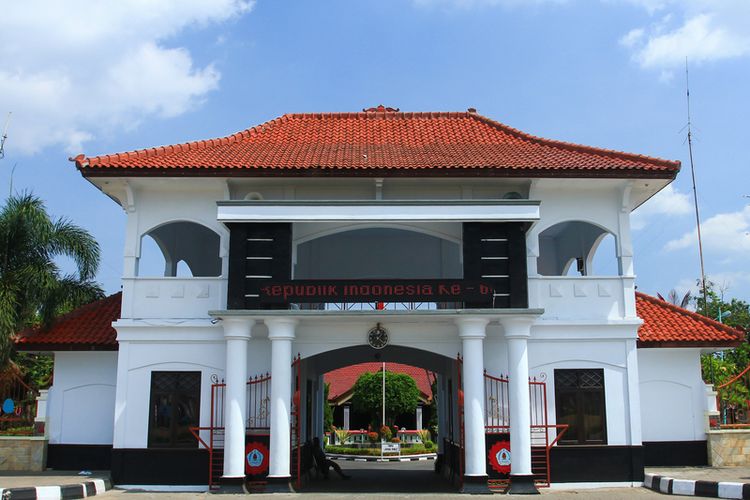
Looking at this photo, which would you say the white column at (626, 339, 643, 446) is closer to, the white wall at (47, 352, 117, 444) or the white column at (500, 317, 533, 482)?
the white column at (500, 317, 533, 482)

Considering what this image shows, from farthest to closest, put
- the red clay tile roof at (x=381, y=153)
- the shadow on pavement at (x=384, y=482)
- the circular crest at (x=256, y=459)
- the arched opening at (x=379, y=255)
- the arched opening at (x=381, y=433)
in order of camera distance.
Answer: the arched opening at (x=379, y=255), the arched opening at (x=381, y=433), the shadow on pavement at (x=384, y=482), the red clay tile roof at (x=381, y=153), the circular crest at (x=256, y=459)

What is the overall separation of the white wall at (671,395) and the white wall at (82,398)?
10682mm

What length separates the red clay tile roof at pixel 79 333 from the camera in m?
14.6

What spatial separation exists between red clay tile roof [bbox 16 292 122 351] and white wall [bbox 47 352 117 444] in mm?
352

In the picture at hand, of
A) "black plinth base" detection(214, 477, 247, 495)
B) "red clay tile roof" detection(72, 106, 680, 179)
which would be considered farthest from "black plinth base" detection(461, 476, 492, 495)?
"red clay tile roof" detection(72, 106, 680, 179)

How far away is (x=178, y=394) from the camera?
523 inches

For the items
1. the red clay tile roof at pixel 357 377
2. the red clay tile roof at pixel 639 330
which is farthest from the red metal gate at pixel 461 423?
the red clay tile roof at pixel 357 377

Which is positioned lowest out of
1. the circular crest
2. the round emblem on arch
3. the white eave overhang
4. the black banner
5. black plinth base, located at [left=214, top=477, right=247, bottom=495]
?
black plinth base, located at [left=214, top=477, right=247, bottom=495]

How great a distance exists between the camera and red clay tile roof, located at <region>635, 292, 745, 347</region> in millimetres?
14711

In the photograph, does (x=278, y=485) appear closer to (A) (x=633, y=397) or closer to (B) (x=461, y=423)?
(B) (x=461, y=423)

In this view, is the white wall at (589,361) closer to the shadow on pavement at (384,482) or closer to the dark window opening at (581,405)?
the dark window opening at (581,405)

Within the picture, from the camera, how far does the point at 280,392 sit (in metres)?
12.4

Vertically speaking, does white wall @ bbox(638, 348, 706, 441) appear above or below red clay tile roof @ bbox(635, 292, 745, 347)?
below

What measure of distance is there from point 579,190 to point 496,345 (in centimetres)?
333
